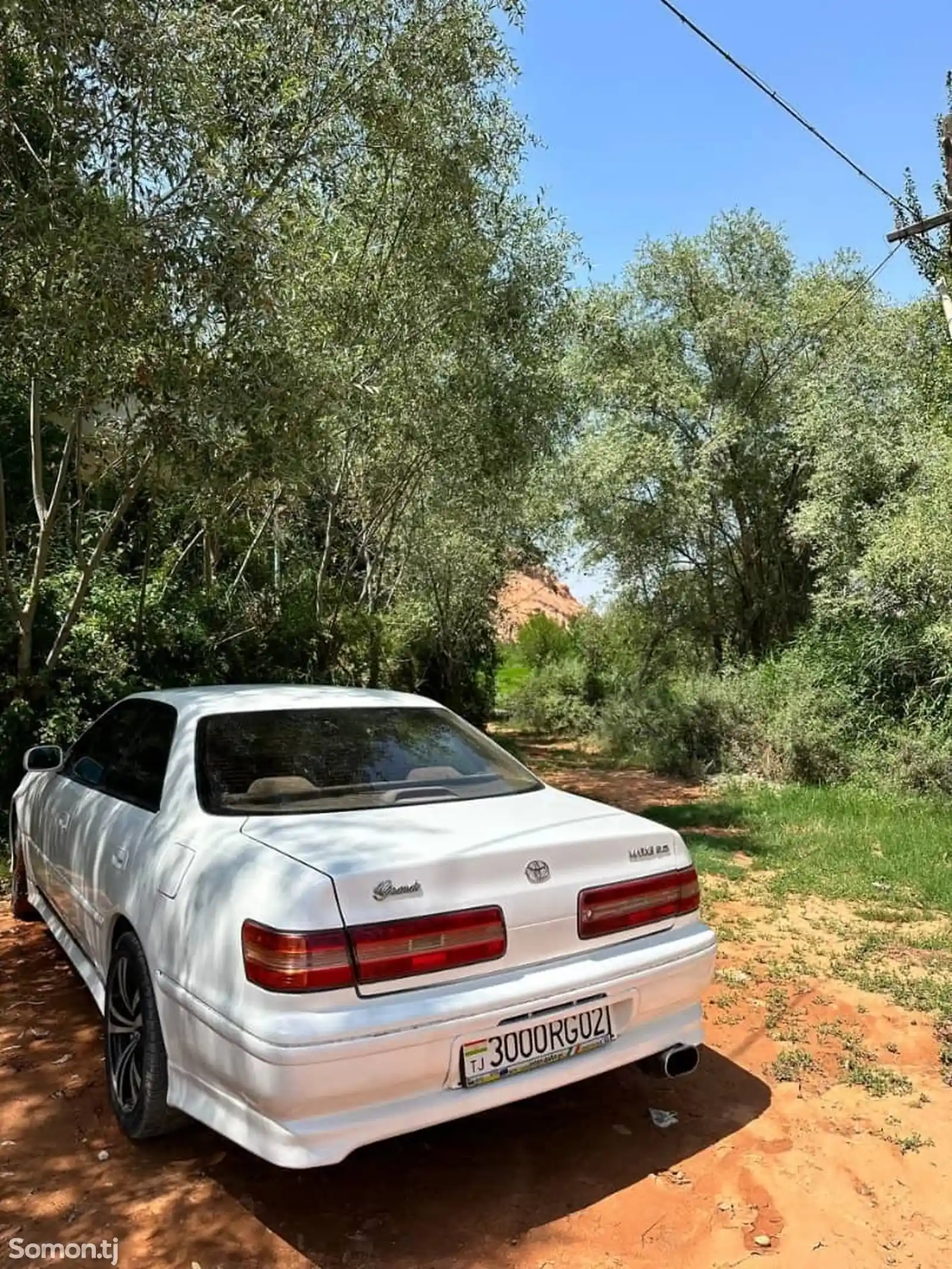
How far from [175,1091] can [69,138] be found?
5.12 m

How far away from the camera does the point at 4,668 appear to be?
6930mm

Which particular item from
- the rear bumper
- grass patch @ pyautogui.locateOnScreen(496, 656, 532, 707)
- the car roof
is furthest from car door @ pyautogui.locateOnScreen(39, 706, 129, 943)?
grass patch @ pyautogui.locateOnScreen(496, 656, 532, 707)

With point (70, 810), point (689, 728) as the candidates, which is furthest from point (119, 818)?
point (689, 728)

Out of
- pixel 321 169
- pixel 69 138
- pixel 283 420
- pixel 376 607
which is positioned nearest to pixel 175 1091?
pixel 283 420

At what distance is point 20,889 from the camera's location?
17.1ft

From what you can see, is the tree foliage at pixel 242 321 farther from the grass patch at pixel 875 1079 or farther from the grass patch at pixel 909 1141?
the grass patch at pixel 909 1141

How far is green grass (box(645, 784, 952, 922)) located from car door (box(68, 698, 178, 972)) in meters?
4.42

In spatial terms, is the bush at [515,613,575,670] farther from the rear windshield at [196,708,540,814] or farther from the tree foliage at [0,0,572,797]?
the rear windshield at [196,708,540,814]

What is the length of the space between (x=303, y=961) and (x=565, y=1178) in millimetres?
1235

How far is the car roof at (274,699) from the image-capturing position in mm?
3663

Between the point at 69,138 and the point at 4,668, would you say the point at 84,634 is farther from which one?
the point at 69,138

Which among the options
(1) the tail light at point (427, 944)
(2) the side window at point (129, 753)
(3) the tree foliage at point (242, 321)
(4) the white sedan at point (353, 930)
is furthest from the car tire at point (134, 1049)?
(3) the tree foliage at point (242, 321)
